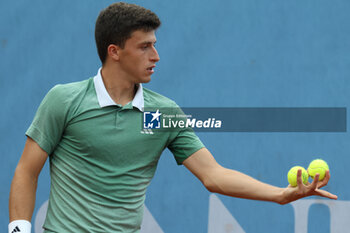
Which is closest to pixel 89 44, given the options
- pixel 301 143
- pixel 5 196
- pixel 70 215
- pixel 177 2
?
pixel 177 2

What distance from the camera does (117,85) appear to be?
7.90 ft

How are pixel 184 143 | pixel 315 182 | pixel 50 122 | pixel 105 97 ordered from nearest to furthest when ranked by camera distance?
pixel 315 182 < pixel 50 122 < pixel 105 97 < pixel 184 143

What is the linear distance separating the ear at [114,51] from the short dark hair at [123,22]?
0.05ft

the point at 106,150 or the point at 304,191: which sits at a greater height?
the point at 106,150

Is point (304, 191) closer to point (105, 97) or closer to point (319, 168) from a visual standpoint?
point (319, 168)

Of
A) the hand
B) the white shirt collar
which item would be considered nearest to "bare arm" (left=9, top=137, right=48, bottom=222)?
the white shirt collar

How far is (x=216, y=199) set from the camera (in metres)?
3.61

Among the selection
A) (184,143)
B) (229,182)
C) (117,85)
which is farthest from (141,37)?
(229,182)

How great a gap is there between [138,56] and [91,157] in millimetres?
444

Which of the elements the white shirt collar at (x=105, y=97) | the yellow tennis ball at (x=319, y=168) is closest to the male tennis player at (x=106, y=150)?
the white shirt collar at (x=105, y=97)

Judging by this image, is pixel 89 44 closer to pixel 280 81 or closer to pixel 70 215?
pixel 280 81

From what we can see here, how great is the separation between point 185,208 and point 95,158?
4.78 ft

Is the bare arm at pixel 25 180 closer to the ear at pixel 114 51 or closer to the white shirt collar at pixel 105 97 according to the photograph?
the white shirt collar at pixel 105 97

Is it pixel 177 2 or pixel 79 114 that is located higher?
pixel 177 2
